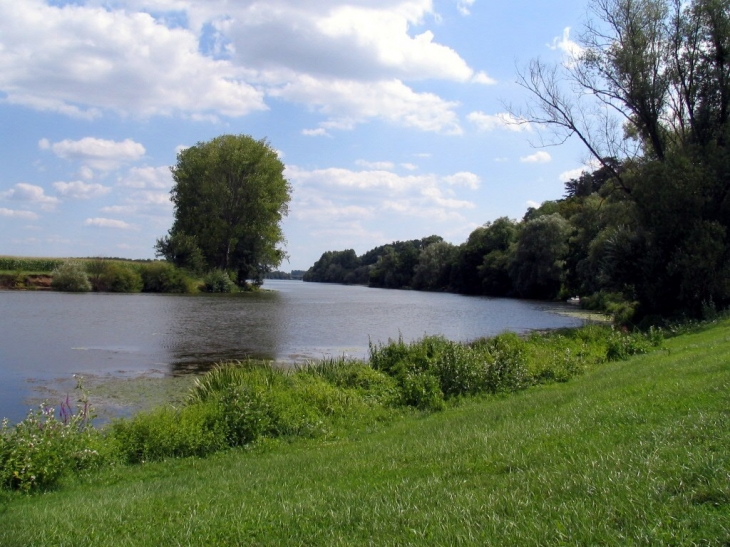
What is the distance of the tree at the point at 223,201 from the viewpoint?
2758 inches

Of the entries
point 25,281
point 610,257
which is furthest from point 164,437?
point 25,281

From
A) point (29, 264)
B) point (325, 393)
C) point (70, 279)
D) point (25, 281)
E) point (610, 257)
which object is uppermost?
point (610, 257)

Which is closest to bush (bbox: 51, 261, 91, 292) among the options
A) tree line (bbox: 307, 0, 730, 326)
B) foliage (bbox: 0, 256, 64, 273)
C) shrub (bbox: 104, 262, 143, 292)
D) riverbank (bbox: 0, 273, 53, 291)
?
riverbank (bbox: 0, 273, 53, 291)

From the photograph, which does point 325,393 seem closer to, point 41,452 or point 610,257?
point 41,452

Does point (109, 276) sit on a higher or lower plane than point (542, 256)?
lower

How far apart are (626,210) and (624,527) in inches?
1323

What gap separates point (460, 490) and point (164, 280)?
214 ft

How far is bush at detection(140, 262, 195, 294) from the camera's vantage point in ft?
219

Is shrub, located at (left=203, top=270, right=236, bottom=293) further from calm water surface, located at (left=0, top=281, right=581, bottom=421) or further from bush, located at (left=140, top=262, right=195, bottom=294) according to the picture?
calm water surface, located at (left=0, top=281, right=581, bottom=421)

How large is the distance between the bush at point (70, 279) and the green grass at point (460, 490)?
57.1 m

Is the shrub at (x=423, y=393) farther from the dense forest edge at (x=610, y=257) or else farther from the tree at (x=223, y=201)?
the tree at (x=223, y=201)

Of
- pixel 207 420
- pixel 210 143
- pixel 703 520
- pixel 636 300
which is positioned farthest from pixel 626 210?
pixel 210 143

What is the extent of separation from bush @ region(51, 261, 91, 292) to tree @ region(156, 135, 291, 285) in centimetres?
1083

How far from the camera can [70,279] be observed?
6125cm
